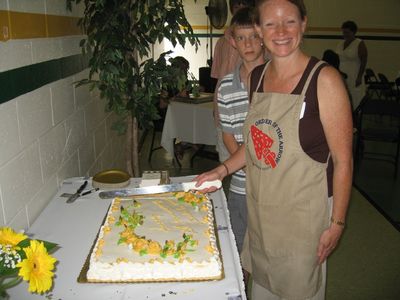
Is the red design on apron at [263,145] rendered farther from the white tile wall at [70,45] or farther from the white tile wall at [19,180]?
the white tile wall at [70,45]

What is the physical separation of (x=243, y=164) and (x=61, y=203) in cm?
80

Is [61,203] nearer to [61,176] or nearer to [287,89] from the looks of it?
[61,176]

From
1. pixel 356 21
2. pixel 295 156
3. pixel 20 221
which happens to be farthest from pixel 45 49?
pixel 356 21

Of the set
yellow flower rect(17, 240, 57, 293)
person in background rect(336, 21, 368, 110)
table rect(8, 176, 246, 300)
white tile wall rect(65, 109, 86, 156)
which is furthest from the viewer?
person in background rect(336, 21, 368, 110)

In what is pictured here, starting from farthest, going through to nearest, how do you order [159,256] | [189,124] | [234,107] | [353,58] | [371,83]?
[371,83]
[353,58]
[189,124]
[234,107]
[159,256]

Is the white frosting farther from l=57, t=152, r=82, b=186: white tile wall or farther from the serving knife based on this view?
l=57, t=152, r=82, b=186: white tile wall

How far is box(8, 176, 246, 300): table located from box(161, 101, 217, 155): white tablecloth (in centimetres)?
238

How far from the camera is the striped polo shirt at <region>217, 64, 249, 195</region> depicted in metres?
1.86

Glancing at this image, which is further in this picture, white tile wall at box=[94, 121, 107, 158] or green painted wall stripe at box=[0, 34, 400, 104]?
white tile wall at box=[94, 121, 107, 158]

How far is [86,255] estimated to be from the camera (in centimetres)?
131

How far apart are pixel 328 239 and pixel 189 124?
3.00 m

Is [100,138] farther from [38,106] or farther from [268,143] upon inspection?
[268,143]

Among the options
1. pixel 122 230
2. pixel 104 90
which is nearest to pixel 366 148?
pixel 104 90

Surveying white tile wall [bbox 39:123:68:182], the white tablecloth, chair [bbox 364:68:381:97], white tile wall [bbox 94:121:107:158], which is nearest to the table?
white tile wall [bbox 39:123:68:182]
